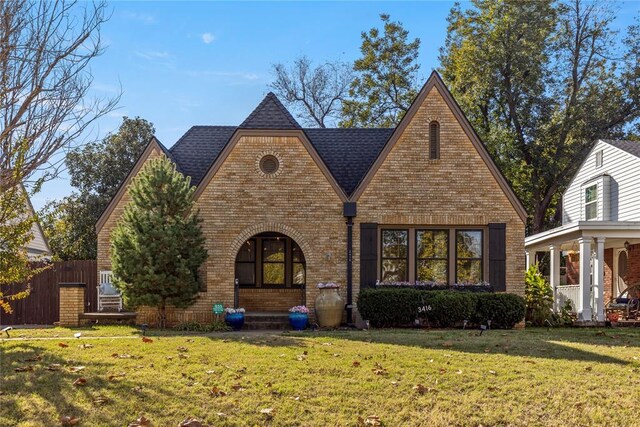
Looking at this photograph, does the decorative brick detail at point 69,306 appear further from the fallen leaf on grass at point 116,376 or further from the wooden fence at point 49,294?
the fallen leaf on grass at point 116,376

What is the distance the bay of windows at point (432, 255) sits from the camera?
17469mm

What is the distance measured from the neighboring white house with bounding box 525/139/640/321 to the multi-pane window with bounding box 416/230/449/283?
4.23m

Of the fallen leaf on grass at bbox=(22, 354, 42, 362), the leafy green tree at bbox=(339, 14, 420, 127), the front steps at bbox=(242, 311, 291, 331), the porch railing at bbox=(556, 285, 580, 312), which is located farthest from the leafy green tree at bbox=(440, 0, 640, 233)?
the fallen leaf on grass at bbox=(22, 354, 42, 362)

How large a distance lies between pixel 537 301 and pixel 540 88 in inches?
669

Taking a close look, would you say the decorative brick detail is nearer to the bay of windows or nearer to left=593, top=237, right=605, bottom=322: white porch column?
the bay of windows

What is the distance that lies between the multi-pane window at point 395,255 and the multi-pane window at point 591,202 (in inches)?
446

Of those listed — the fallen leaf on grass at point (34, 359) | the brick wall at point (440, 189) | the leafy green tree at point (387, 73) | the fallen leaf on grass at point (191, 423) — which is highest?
the leafy green tree at point (387, 73)

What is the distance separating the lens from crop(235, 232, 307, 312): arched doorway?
18.8 m

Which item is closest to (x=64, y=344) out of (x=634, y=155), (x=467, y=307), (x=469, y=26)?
(x=467, y=307)

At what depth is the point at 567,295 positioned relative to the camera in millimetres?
20438

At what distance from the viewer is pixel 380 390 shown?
864 centimetres

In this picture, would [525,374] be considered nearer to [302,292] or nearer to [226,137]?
[302,292]

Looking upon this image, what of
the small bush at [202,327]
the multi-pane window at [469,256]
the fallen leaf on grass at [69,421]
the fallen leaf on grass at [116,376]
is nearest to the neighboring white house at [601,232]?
the multi-pane window at [469,256]

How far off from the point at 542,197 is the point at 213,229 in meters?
22.0
